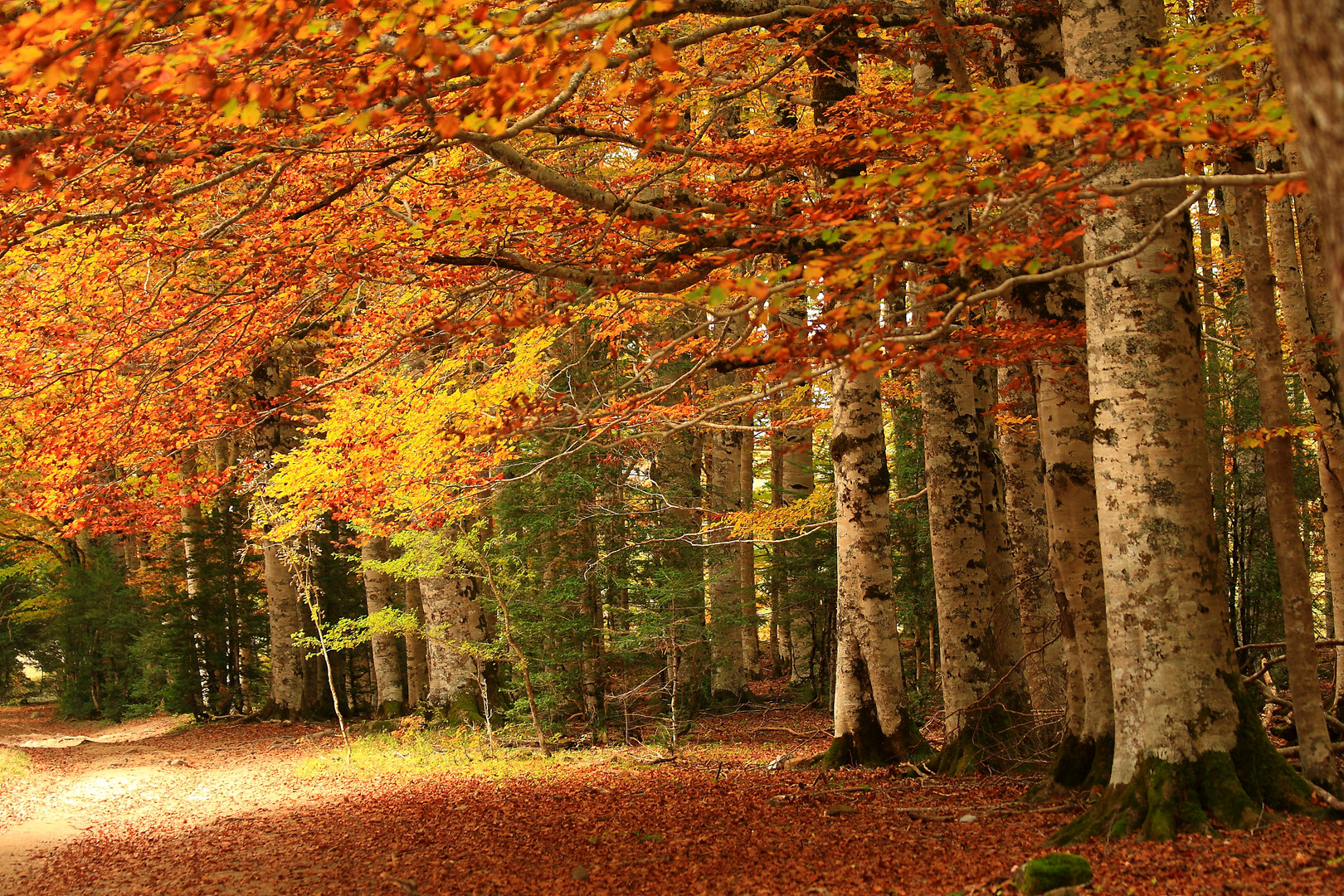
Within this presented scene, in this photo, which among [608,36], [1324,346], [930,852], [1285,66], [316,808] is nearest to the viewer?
[1285,66]

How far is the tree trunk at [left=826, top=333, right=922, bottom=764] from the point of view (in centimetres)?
899

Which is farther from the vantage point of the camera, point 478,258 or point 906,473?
point 906,473

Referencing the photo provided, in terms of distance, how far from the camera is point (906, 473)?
14.9 metres

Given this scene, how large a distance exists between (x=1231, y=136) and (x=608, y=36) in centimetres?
268

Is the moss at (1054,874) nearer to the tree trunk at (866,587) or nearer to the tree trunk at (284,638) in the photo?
the tree trunk at (866,587)

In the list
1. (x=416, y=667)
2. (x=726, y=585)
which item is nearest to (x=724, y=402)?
(x=726, y=585)

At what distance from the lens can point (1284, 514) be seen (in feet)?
19.5

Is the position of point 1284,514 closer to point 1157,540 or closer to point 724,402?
point 1157,540

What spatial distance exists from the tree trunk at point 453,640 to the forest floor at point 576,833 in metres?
1.41

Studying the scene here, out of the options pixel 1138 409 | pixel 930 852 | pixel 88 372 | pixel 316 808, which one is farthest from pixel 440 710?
pixel 1138 409

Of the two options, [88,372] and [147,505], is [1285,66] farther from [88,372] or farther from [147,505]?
[147,505]

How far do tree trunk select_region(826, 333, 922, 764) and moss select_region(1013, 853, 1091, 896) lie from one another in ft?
14.4

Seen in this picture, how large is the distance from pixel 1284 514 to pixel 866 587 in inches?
149

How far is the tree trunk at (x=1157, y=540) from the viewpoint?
5.09 m
